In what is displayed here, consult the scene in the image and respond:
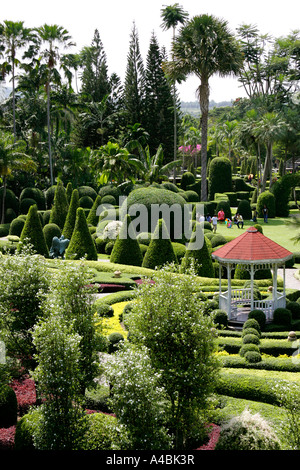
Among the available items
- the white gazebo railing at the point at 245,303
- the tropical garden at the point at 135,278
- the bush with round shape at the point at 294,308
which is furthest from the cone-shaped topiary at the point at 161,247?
the bush with round shape at the point at 294,308

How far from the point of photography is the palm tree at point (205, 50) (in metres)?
35.5

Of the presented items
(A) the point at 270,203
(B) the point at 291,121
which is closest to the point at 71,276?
(A) the point at 270,203

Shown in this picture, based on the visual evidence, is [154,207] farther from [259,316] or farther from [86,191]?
[86,191]

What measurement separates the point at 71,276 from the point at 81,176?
113ft

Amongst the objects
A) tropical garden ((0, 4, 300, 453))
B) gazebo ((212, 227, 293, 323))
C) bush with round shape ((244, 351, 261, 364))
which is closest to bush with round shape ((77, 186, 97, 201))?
tropical garden ((0, 4, 300, 453))

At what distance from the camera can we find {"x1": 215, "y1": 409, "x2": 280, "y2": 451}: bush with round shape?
355 inches

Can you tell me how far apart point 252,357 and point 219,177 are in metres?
36.1

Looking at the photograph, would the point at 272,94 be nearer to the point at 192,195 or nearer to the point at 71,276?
the point at 192,195

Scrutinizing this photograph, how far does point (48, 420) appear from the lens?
974 cm

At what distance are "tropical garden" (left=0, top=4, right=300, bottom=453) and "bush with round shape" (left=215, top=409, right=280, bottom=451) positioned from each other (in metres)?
0.03

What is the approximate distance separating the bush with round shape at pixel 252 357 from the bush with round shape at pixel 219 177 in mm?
35573

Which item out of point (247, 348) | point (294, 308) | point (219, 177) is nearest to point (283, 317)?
point (294, 308)

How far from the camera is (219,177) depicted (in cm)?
4841

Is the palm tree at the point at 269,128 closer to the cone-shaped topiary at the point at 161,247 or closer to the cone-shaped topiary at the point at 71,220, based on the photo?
the cone-shaped topiary at the point at 71,220
